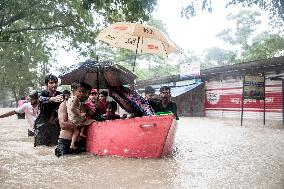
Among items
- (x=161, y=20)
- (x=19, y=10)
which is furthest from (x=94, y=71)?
(x=161, y=20)

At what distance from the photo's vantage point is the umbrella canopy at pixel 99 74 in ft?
23.8

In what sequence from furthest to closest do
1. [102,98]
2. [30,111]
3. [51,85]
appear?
[30,111]
[102,98]
[51,85]

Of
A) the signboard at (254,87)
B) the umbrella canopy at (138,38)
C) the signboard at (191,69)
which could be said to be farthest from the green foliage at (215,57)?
the umbrella canopy at (138,38)

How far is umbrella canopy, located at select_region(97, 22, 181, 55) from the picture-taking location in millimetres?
7149

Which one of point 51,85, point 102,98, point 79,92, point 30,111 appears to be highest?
point 51,85

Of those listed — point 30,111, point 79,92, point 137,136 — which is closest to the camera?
point 137,136

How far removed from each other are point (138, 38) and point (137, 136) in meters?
3.14

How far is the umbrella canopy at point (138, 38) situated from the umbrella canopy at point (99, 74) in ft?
2.64

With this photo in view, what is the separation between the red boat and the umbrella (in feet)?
6.64

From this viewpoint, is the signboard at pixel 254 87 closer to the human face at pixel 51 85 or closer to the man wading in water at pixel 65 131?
the human face at pixel 51 85

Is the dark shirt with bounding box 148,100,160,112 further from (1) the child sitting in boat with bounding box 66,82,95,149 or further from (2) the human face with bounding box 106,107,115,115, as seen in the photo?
(1) the child sitting in boat with bounding box 66,82,95,149

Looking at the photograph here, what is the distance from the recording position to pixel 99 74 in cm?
790

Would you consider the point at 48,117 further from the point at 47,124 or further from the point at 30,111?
the point at 30,111

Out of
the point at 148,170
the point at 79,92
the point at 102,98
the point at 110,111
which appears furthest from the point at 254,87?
the point at 148,170
